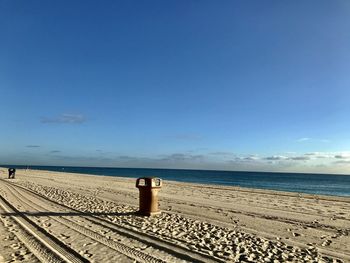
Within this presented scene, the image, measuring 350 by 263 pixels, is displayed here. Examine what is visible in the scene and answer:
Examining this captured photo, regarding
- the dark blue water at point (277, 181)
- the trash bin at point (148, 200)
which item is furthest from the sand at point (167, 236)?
the dark blue water at point (277, 181)

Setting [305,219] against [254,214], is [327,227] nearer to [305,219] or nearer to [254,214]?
[305,219]

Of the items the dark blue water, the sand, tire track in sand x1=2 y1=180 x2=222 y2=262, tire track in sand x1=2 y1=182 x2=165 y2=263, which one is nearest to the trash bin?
the sand

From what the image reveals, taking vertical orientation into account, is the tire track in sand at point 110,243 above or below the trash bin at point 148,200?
below

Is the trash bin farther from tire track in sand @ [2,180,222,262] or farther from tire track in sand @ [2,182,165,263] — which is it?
tire track in sand @ [2,182,165,263]

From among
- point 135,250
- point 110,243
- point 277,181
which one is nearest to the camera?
point 135,250

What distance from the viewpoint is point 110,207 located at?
11672 millimetres

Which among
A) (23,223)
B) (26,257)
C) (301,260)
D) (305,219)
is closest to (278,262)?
(301,260)

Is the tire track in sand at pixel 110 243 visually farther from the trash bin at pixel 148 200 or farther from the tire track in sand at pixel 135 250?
the trash bin at pixel 148 200

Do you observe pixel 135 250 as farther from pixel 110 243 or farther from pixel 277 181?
pixel 277 181

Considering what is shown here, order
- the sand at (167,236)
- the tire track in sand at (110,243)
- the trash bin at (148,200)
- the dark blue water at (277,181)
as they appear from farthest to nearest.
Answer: the dark blue water at (277,181) → the trash bin at (148,200) → the sand at (167,236) → the tire track in sand at (110,243)

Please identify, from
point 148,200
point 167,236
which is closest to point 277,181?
point 148,200

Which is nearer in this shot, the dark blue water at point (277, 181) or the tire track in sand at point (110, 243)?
the tire track in sand at point (110, 243)

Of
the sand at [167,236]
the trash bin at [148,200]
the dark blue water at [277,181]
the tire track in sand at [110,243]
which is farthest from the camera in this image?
the dark blue water at [277,181]

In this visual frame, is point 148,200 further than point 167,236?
Yes
